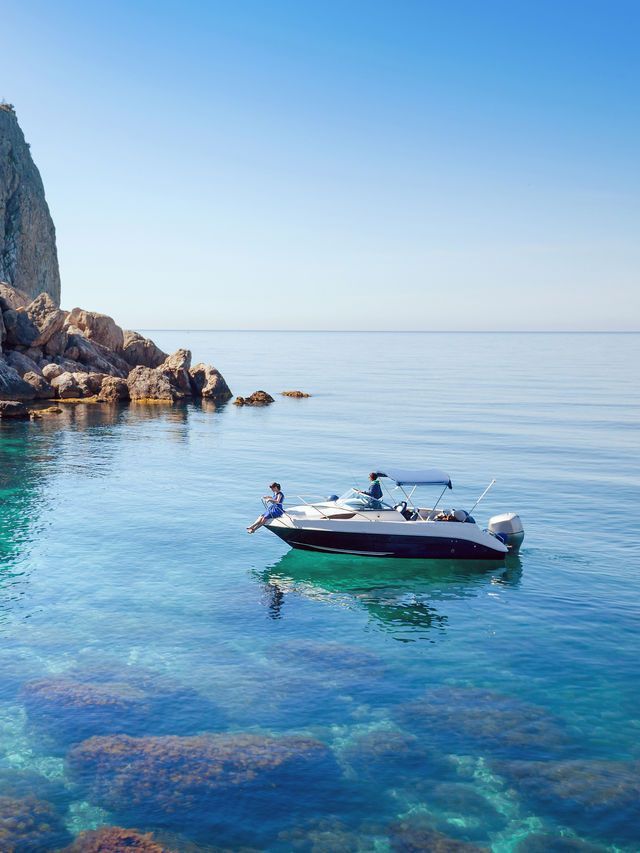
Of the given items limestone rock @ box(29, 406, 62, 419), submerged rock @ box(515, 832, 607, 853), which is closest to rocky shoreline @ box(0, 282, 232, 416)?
limestone rock @ box(29, 406, 62, 419)

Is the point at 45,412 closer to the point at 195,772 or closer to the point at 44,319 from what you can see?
the point at 44,319

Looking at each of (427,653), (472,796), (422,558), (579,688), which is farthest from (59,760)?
(422,558)

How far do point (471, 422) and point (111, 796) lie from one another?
62437 millimetres

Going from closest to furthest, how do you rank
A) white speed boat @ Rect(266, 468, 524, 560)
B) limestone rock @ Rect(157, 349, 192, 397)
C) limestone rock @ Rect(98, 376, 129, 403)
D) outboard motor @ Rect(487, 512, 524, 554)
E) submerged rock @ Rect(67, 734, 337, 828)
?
submerged rock @ Rect(67, 734, 337, 828)
white speed boat @ Rect(266, 468, 524, 560)
outboard motor @ Rect(487, 512, 524, 554)
limestone rock @ Rect(98, 376, 129, 403)
limestone rock @ Rect(157, 349, 192, 397)

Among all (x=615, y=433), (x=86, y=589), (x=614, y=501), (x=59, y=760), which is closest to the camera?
(x=59, y=760)

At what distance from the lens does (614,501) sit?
42.9 meters

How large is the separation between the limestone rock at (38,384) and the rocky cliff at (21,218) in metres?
42.2

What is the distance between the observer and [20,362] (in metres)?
79.8

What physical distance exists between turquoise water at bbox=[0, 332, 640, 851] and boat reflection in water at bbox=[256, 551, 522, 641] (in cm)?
13

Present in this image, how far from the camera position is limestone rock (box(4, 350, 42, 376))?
79.2m

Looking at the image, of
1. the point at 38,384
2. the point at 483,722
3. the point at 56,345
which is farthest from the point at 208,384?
the point at 483,722

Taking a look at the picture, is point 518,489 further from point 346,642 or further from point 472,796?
point 472,796

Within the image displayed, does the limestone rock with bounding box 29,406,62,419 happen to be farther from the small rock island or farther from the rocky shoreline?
the rocky shoreline

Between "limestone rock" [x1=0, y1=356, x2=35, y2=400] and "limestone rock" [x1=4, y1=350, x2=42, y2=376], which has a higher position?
"limestone rock" [x1=4, y1=350, x2=42, y2=376]
